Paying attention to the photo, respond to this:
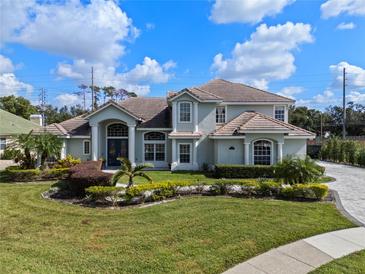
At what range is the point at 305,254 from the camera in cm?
646

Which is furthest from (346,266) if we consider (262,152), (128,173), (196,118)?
(196,118)

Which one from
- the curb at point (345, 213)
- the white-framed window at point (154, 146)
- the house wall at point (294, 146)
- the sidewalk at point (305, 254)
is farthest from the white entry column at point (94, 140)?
the sidewalk at point (305, 254)

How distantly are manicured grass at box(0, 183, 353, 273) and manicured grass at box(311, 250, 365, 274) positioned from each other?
126 cm

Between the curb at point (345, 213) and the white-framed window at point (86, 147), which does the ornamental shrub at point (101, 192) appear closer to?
the curb at point (345, 213)

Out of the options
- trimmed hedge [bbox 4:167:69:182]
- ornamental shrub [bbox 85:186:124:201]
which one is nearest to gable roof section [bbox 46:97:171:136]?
trimmed hedge [bbox 4:167:69:182]

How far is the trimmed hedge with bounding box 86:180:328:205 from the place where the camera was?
1089 cm

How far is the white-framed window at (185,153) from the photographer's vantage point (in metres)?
23.4

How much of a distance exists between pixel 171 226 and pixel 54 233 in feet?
9.64

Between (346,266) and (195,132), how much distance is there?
1785cm

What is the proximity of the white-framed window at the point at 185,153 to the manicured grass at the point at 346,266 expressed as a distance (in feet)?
56.9

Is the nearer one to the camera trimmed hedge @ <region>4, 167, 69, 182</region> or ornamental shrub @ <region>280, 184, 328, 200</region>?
ornamental shrub @ <region>280, 184, 328, 200</region>

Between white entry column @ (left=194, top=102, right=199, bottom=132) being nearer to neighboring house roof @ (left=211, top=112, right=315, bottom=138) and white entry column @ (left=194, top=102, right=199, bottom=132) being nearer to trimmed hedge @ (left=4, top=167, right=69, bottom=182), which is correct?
neighboring house roof @ (left=211, top=112, right=315, bottom=138)

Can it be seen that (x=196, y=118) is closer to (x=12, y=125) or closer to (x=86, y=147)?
(x=86, y=147)

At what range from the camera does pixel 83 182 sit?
11922mm
